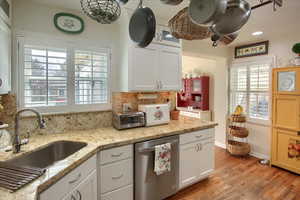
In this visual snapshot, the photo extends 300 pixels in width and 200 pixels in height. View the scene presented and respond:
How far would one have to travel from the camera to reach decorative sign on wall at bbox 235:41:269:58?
134 inches

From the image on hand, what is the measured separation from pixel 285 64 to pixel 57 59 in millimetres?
3785

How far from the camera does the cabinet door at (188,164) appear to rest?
89.3 inches

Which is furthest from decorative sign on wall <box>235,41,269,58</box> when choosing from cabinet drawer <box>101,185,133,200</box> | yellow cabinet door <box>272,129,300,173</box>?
cabinet drawer <box>101,185,133,200</box>

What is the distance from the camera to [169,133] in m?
2.09

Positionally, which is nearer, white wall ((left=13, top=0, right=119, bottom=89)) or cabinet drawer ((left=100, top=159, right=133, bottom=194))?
cabinet drawer ((left=100, top=159, right=133, bottom=194))

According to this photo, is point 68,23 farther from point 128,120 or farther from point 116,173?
point 116,173

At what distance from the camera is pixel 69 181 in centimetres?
126

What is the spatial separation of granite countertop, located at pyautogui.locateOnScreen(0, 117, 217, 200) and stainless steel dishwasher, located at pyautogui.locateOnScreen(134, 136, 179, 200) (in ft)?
0.29

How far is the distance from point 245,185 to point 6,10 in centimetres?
361

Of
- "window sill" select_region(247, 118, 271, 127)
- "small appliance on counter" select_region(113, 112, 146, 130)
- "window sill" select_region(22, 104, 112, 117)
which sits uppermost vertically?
"window sill" select_region(22, 104, 112, 117)

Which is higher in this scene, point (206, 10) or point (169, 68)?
point (206, 10)

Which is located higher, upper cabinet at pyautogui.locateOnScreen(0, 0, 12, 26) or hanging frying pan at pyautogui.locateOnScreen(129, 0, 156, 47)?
upper cabinet at pyautogui.locateOnScreen(0, 0, 12, 26)

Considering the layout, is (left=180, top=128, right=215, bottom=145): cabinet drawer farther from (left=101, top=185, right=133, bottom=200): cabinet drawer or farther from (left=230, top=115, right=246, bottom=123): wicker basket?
(left=230, top=115, right=246, bottom=123): wicker basket

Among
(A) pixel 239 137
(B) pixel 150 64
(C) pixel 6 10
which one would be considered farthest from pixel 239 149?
(C) pixel 6 10
